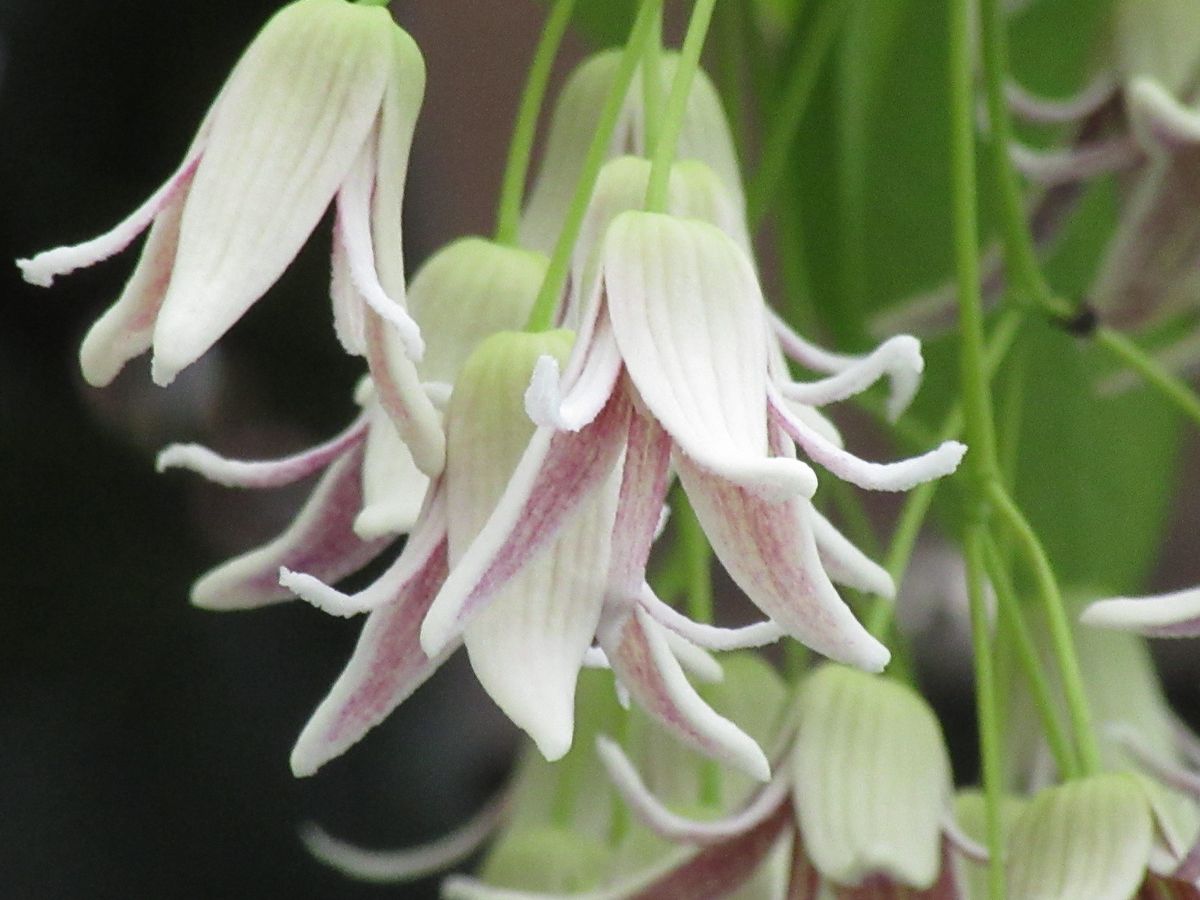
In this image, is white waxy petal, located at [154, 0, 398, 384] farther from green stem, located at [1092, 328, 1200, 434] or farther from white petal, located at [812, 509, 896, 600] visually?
green stem, located at [1092, 328, 1200, 434]

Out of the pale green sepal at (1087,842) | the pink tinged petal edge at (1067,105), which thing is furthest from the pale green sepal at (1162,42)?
the pale green sepal at (1087,842)

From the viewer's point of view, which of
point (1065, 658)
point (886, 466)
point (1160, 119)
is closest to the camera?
point (886, 466)

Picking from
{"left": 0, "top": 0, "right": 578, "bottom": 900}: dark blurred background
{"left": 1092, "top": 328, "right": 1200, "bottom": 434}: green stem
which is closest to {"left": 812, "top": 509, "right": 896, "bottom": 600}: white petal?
{"left": 1092, "top": 328, "right": 1200, "bottom": 434}: green stem

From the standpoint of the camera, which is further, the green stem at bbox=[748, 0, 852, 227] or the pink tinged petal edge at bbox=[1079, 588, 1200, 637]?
the green stem at bbox=[748, 0, 852, 227]

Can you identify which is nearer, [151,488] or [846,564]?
[846,564]

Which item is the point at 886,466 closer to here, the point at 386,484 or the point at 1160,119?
the point at 386,484

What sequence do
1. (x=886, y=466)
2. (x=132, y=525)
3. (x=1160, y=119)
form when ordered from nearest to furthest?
(x=886, y=466) < (x=1160, y=119) < (x=132, y=525)

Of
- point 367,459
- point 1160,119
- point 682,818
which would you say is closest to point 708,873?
point 682,818
